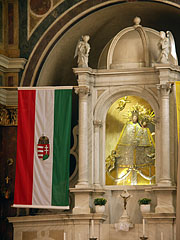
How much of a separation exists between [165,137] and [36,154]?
3.18 meters

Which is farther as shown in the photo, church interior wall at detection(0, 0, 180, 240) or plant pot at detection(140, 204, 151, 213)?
church interior wall at detection(0, 0, 180, 240)

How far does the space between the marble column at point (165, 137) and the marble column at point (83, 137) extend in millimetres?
1884

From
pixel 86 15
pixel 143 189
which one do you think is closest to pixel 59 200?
pixel 143 189

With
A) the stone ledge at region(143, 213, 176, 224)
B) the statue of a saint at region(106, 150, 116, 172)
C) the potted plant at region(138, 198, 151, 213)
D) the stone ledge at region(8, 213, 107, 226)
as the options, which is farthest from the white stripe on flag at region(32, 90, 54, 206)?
the stone ledge at region(143, 213, 176, 224)

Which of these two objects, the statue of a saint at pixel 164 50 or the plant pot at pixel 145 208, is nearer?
the plant pot at pixel 145 208

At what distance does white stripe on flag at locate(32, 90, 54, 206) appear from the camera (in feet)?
57.4

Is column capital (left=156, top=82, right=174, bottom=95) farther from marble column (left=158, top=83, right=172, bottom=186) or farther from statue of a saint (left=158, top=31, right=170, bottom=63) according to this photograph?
statue of a saint (left=158, top=31, right=170, bottom=63)

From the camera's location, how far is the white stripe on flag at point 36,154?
1750 cm

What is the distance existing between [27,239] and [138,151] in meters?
3.60

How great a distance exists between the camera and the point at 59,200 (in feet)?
57.0

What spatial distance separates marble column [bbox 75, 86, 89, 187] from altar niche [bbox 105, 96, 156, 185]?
32.7 inches

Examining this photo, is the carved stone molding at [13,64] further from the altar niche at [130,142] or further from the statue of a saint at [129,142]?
the statue of a saint at [129,142]

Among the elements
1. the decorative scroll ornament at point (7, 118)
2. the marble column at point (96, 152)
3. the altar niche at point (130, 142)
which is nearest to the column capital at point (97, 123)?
the marble column at point (96, 152)

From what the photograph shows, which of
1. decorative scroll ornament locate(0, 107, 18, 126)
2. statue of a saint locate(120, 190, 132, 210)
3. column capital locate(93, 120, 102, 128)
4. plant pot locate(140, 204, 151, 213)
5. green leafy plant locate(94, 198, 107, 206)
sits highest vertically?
decorative scroll ornament locate(0, 107, 18, 126)
